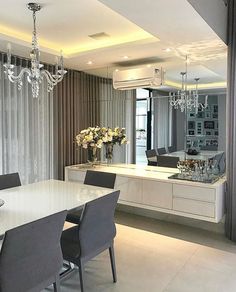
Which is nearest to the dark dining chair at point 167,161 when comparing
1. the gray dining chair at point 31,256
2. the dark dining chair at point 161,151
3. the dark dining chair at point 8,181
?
the dark dining chair at point 161,151

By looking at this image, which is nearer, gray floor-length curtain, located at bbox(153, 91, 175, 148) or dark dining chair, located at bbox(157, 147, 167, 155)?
gray floor-length curtain, located at bbox(153, 91, 175, 148)

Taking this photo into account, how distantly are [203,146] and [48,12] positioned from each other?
2506 millimetres

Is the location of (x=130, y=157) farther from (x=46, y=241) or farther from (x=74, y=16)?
(x=46, y=241)

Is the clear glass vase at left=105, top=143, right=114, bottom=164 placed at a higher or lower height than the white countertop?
higher

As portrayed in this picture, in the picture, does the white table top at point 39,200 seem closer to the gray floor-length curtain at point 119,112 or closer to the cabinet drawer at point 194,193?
the cabinet drawer at point 194,193

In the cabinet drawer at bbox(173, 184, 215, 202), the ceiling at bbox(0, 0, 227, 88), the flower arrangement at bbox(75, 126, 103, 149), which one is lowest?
the cabinet drawer at bbox(173, 184, 215, 202)

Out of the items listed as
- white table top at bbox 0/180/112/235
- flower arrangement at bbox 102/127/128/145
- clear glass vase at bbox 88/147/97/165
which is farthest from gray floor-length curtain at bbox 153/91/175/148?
white table top at bbox 0/180/112/235

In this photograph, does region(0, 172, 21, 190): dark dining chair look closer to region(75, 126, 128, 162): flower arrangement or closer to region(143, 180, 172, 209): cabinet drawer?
region(75, 126, 128, 162): flower arrangement

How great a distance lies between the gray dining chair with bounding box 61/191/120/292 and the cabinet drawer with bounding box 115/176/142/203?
4.84 feet

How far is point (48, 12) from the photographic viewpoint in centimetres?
285

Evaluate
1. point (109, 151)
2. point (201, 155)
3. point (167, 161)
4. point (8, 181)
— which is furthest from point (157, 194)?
point (8, 181)

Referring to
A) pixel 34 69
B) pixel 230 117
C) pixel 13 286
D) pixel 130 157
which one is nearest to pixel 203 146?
pixel 230 117

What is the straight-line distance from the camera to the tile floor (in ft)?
8.07

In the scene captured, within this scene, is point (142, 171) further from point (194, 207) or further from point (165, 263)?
point (165, 263)
